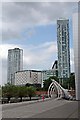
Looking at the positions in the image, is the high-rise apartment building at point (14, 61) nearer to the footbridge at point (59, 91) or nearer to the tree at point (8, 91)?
the footbridge at point (59, 91)

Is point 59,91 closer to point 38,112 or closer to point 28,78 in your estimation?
point 38,112

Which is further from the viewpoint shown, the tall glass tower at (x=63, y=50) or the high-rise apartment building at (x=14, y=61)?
the high-rise apartment building at (x=14, y=61)

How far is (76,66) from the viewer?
53938 millimetres

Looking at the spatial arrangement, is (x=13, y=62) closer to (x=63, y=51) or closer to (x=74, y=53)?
(x=63, y=51)

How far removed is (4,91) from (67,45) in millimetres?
84766

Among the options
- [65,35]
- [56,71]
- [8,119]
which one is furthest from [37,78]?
[8,119]

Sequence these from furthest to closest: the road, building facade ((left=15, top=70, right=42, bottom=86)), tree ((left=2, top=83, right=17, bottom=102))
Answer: building facade ((left=15, top=70, right=42, bottom=86))
tree ((left=2, top=83, right=17, bottom=102))
the road

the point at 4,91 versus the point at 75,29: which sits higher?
the point at 75,29

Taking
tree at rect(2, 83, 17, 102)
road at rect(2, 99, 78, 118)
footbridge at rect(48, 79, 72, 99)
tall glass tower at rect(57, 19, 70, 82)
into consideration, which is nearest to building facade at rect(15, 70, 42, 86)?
tall glass tower at rect(57, 19, 70, 82)

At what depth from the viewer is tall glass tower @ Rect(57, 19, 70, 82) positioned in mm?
123400

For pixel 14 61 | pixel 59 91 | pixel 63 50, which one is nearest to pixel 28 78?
pixel 63 50

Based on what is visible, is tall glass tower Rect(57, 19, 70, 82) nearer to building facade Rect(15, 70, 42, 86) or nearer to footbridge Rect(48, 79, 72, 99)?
building facade Rect(15, 70, 42, 86)

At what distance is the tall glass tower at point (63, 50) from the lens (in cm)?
12340

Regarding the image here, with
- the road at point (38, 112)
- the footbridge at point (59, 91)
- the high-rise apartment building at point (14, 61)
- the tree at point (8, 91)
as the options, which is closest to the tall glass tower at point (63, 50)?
the footbridge at point (59, 91)
